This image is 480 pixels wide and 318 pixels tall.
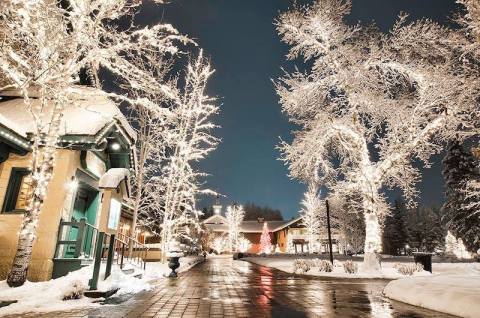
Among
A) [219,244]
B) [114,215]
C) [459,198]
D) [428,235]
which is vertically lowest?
[219,244]

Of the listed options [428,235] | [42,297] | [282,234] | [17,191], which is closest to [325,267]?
[42,297]

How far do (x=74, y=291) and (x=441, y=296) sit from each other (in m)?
8.08

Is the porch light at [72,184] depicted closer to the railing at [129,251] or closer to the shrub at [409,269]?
the railing at [129,251]

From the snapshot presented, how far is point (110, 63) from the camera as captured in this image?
27.4ft

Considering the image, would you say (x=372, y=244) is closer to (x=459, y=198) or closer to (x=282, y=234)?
(x=459, y=198)

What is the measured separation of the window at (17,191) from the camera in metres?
9.88

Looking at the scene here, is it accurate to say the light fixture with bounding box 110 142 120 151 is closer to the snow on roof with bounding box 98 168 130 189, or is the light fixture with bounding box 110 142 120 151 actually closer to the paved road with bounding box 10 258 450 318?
the snow on roof with bounding box 98 168 130 189

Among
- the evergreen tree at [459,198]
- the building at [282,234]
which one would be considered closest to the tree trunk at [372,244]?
the evergreen tree at [459,198]

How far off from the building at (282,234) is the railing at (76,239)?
47.1m

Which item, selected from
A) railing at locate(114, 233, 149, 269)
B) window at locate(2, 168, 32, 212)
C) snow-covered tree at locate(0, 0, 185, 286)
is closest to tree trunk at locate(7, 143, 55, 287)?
snow-covered tree at locate(0, 0, 185, 286)

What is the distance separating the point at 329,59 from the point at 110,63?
44.0ft

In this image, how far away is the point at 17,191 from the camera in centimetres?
1016

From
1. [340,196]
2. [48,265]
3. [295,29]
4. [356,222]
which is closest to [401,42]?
[295,29]

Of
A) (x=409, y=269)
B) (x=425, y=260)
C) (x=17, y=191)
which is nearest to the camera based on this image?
(x=17, y=191)
